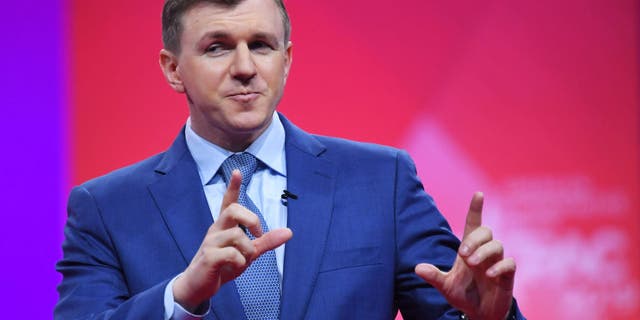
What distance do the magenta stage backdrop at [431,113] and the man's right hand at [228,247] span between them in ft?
5.02

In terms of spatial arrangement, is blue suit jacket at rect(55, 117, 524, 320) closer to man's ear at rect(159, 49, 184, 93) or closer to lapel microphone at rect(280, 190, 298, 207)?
lapel microphone at rect(280, 190, 298, 207)

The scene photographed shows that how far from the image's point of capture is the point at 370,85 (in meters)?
3.26

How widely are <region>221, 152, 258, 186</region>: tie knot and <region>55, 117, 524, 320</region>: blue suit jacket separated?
0.07m

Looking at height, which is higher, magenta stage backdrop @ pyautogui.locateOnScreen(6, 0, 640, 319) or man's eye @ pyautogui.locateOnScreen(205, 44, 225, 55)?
man's eye @ pyautogui.locateOnScreen(205, 44, 225, 55)

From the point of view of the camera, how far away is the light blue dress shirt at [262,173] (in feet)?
6.86

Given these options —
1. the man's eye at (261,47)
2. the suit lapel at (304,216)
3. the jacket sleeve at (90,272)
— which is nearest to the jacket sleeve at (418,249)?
the suit lapel at (304,216)

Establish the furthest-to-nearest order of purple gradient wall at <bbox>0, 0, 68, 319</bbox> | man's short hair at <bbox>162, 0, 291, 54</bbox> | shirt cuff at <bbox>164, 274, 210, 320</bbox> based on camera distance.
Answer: purple gradient wall at <bbox>0, 0, 68, 319</bbox> → man's short hair at <bbox>162, 0, 291, 54</bbox> → shirt cuff at <bbox>164, 274, 210, 320</bbox>

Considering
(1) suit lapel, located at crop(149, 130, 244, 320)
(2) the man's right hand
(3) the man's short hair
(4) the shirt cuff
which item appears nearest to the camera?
(2) the man's right hand

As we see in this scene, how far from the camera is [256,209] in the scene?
207 cm

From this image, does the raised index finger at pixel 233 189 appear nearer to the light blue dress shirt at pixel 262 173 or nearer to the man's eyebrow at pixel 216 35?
the light blue dress shirt at pixel 262 173

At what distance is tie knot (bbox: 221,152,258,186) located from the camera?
84.1 inches

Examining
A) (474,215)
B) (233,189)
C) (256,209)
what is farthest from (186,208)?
(474,215)

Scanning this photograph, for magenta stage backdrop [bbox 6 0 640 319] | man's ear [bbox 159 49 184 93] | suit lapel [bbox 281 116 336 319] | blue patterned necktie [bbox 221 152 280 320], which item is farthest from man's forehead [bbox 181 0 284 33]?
magenta stage backdrop [bbox 6 0 640 319]

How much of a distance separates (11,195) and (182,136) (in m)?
1.19
